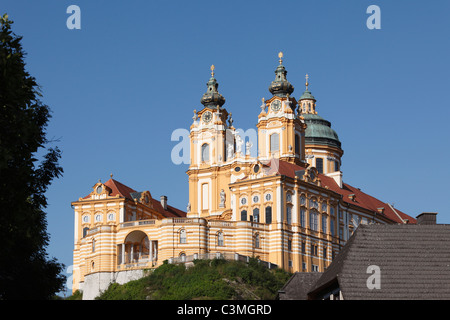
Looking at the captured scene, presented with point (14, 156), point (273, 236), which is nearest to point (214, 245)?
point (273, 236)

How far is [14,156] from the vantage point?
133 feet

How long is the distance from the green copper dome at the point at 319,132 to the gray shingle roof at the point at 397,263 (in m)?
102

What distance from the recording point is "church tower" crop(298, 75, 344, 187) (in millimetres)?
153875

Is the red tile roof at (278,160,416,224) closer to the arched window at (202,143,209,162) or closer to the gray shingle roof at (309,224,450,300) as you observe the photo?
the arched window at (202,143,209,162)

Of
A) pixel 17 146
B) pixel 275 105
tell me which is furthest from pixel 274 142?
pixel 17 146

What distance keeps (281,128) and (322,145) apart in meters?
26.6

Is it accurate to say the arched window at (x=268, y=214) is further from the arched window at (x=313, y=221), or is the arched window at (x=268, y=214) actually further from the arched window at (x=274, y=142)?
the arched window at (x=274, y=142)

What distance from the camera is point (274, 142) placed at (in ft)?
427

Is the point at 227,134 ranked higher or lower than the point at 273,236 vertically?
higher

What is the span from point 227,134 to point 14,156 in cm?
9319

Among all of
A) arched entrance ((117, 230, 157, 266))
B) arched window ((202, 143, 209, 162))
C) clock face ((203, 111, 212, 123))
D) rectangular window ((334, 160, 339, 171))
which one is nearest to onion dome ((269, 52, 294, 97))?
clock face ((203, 111, 212, 123))

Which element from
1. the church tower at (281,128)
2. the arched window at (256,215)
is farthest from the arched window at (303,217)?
the church tower at (281,128)

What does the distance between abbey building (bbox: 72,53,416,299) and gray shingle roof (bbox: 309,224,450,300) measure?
55.1 meters
